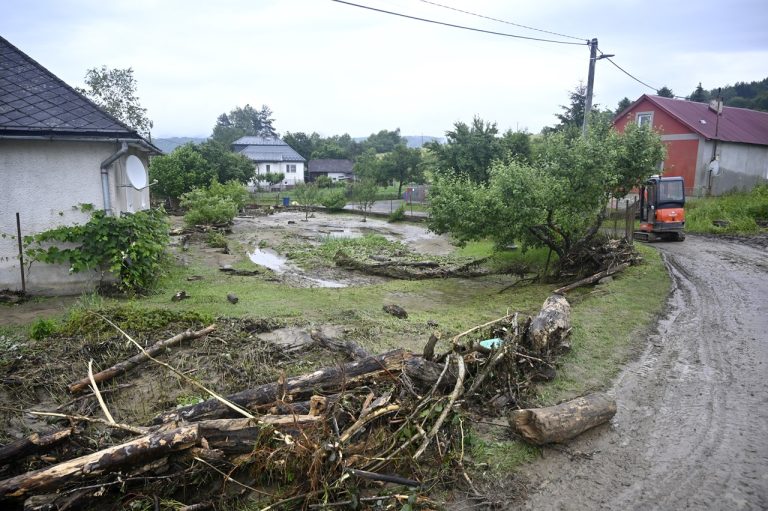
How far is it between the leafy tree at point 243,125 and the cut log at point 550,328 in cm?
9554

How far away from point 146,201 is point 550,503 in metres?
15.1

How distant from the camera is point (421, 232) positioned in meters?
28.1

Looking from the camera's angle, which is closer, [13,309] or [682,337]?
[682,337]

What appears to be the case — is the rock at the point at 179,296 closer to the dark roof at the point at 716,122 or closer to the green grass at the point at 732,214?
the green grass at the point at 732,214

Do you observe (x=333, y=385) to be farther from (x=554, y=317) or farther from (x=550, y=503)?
(x=554, y=317)

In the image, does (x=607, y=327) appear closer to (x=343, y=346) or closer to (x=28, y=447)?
(x=343, y=346)

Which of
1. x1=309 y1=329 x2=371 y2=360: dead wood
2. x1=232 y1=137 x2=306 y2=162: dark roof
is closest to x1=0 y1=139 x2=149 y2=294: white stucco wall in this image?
x1=309 y1=329 x2=371 y2=360: dead wood

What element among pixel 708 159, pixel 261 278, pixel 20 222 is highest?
pixel 708 159

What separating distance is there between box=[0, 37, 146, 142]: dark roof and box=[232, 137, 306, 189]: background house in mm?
53246

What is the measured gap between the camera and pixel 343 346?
661 centimetres

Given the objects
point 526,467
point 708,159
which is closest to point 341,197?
point 708,159

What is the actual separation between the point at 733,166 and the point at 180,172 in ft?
123

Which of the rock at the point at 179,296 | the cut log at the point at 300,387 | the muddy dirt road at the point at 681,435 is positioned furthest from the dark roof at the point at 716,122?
the cut log at the point at 300,387

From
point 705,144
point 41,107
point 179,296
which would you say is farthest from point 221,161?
point 705,144
